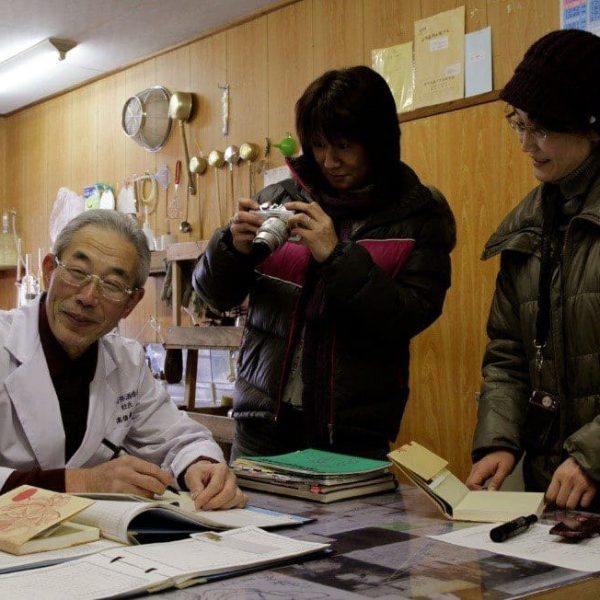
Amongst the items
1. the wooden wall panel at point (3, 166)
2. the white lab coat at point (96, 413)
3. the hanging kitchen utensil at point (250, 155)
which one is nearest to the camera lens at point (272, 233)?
the white lab coat at point (96, 413)

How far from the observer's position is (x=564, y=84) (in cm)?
157

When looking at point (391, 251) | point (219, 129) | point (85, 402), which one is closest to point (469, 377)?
point (391, 251)

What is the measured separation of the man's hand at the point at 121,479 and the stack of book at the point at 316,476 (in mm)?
234

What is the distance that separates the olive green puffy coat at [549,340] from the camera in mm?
1571

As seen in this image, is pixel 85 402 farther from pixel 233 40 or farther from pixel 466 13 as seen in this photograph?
pixel 233 40

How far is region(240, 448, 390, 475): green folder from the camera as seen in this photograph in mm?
1505

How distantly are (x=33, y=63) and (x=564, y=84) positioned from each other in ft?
13.0

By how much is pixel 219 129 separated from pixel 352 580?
3.63 meters

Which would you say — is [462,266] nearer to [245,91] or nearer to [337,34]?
[337,34]

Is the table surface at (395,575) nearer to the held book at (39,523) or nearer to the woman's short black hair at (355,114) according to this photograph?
the held book at (39,523)

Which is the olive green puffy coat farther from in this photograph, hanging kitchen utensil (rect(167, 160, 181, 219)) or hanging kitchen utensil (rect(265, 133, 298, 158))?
hanging kitchen utensil (rect(167, 160, 181, 219))

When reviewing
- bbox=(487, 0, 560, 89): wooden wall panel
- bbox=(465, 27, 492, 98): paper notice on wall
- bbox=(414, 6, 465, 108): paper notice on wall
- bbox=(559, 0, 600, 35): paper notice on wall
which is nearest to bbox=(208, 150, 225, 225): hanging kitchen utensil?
bbox=(414, 6, 465, 108): paper notice on wall

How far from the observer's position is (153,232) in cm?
479

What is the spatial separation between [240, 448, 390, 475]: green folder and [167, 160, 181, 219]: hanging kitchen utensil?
3150 millimetres
